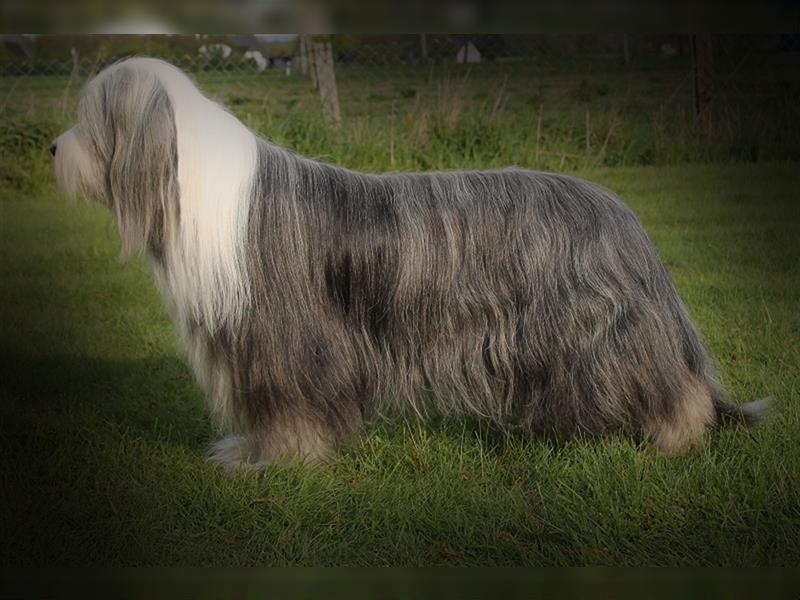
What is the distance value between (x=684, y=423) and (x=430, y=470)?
0.60 metres

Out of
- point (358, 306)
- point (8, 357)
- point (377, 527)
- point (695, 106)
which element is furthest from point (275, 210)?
point (695, 106)

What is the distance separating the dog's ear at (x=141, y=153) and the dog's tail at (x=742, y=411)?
4.38 ft

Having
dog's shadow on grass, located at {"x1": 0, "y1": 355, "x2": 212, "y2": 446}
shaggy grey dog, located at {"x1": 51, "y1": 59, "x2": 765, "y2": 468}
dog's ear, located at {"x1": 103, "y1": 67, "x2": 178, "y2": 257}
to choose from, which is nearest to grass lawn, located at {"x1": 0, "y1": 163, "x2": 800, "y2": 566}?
dog's shadow on grass, located at {"x1": 0, "y1": 355, "x2": 212, "y2": 446}

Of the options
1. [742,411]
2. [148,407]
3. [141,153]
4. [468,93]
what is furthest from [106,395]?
[742,411]

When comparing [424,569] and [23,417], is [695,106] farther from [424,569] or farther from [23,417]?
[23,417]

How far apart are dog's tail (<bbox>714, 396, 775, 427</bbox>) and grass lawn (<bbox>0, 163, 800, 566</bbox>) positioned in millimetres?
45

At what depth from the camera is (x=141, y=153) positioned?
6.56 ft

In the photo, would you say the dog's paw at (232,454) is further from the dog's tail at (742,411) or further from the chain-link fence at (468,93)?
the dog's tail at (742,411)

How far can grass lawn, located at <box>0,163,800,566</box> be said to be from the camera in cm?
168

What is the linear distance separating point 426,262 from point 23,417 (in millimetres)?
1067

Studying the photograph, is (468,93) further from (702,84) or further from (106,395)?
(106,395)

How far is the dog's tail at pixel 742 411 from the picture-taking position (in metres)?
2.17

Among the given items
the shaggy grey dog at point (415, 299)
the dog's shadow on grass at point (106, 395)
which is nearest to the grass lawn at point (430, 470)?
the dog's shadow on grass at point (106, 395)

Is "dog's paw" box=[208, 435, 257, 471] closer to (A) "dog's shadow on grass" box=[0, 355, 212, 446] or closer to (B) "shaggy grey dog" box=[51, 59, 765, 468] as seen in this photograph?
(B) "shaggy grey dog" box=[51, 59, 765, 468]
